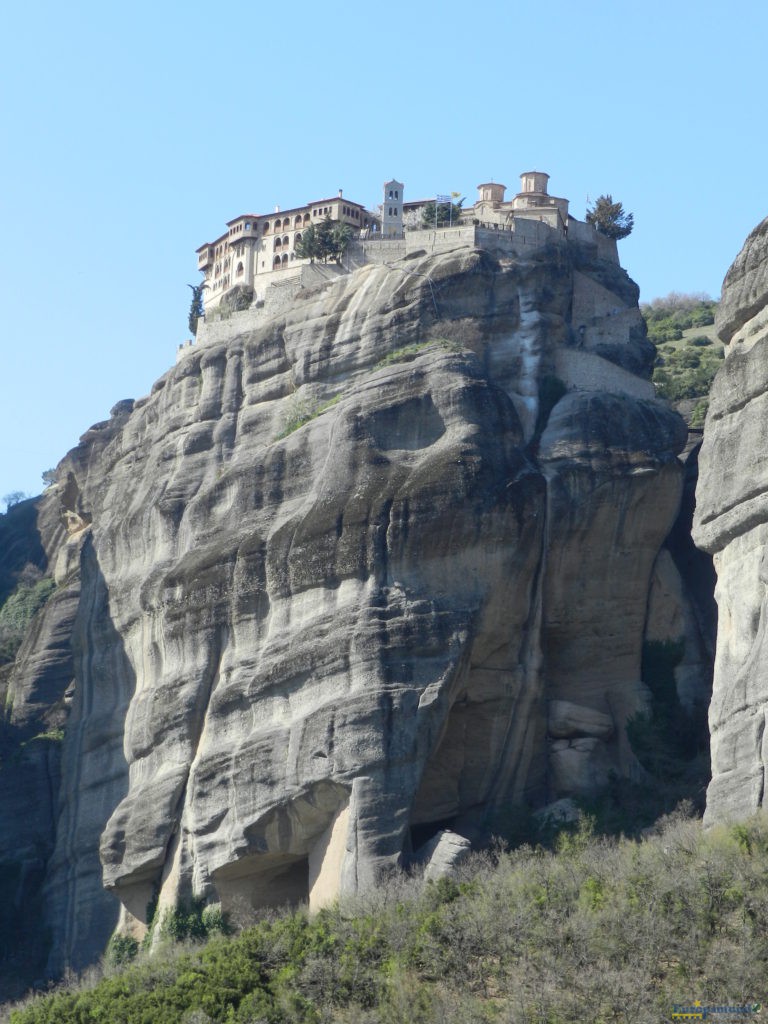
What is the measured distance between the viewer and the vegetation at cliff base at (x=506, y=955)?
4038cm

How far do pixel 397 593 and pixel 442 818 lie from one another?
5.14 metres

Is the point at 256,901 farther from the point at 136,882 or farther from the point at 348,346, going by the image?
the point at 348,346

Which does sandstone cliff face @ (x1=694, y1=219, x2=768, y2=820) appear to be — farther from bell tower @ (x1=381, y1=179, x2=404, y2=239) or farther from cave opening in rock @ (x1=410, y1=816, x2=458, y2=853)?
bell tower @ (x1=381, y1=179, x2=404, y2=239)

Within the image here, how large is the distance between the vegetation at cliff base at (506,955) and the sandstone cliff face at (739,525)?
4.69 feet

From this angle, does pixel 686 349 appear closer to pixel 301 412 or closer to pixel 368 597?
pixel 301 412

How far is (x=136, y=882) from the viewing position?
2245 inches

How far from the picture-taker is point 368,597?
178ft

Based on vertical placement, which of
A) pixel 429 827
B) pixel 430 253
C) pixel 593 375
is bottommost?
pixel 429 827

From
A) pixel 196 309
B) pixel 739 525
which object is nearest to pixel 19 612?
pixel 196 309

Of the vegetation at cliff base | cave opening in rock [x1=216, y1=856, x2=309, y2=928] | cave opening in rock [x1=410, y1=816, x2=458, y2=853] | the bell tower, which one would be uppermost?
the bell tower

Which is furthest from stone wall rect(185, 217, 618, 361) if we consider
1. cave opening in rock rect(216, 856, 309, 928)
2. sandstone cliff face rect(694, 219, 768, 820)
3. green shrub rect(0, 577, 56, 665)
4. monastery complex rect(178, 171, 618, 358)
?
cave opening in rock rect(216, 856, 309, 928)

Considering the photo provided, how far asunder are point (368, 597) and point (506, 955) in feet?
42.0

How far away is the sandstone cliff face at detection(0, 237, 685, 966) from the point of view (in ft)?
176

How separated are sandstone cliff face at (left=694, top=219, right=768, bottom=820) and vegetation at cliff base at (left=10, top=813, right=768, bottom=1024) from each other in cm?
143
